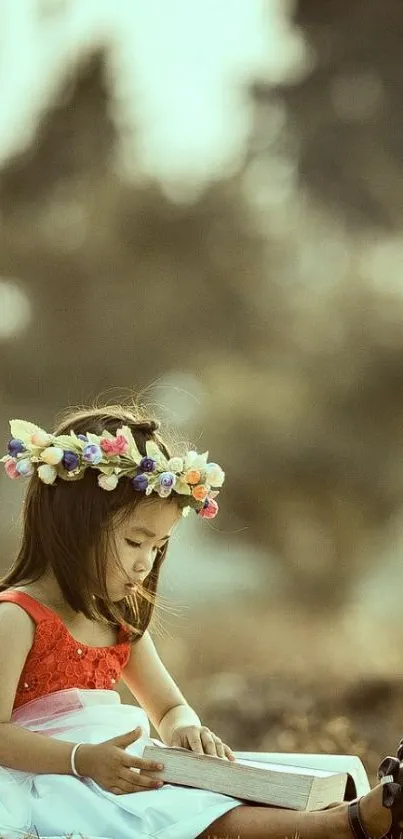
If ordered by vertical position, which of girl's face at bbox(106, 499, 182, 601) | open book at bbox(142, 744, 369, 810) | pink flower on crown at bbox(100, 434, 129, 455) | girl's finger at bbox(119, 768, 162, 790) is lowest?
girl's finger at bbox(119, 768, 162, 790)

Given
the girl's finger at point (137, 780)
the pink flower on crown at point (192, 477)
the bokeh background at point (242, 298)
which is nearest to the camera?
the girl's finger at point (137, 780)

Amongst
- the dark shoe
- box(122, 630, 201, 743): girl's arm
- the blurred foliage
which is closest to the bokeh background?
the blurred foliage

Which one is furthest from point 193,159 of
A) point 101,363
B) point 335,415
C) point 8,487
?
point 8,487

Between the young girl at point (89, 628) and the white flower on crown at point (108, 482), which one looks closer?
the young girl at point (89, 628)

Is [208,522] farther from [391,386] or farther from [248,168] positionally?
[248,168]

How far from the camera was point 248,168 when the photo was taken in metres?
2.59

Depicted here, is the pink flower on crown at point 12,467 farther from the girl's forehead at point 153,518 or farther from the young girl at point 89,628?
the girl's forehead at point 153,518

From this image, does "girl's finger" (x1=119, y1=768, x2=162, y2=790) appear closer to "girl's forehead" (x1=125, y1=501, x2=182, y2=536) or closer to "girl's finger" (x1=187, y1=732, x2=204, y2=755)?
"girl's finger" (x1=187, y1=732, x2=204, y2=755)

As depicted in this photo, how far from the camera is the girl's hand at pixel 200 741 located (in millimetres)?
1409

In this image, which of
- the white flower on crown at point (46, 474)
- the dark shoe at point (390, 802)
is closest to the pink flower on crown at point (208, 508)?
the white flower on crown at point (46, 474)

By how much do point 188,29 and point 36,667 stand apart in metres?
1.69

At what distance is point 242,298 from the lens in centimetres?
257

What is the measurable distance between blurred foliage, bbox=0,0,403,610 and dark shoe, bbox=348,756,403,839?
1274 millimetres

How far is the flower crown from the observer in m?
1.48
